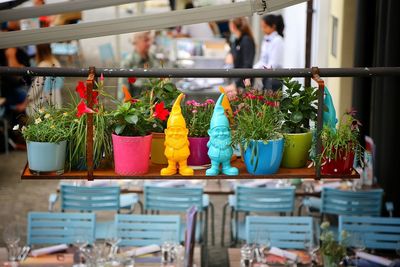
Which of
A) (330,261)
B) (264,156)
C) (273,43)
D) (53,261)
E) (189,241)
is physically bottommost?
(53,261)

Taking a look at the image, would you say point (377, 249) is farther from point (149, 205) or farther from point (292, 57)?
point (292, 57)

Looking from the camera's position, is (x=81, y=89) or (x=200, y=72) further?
(x=81, y=89)

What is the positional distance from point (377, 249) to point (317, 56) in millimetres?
3871

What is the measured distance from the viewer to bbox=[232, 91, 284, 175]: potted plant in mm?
4324

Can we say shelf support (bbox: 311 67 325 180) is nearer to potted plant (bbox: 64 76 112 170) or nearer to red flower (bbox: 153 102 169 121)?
red flower (bbox: 153 102 169 121)

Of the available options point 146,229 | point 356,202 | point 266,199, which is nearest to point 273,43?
point 266,199

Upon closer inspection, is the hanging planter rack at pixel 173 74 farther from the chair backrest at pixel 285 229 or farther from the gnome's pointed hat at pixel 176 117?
the chair backrest at pixel 285 229

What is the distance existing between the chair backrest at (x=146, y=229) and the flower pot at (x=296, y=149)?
10.1 feet

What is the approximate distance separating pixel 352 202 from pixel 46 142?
4.70 meters

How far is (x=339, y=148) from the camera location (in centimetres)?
436

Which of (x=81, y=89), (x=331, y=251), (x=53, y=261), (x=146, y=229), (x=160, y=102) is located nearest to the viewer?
(x=81, y=89)

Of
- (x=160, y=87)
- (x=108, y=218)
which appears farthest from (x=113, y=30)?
(x=108, y=218)

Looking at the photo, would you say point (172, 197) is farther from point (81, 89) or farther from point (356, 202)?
point (81, 89)

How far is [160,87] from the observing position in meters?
4.62
